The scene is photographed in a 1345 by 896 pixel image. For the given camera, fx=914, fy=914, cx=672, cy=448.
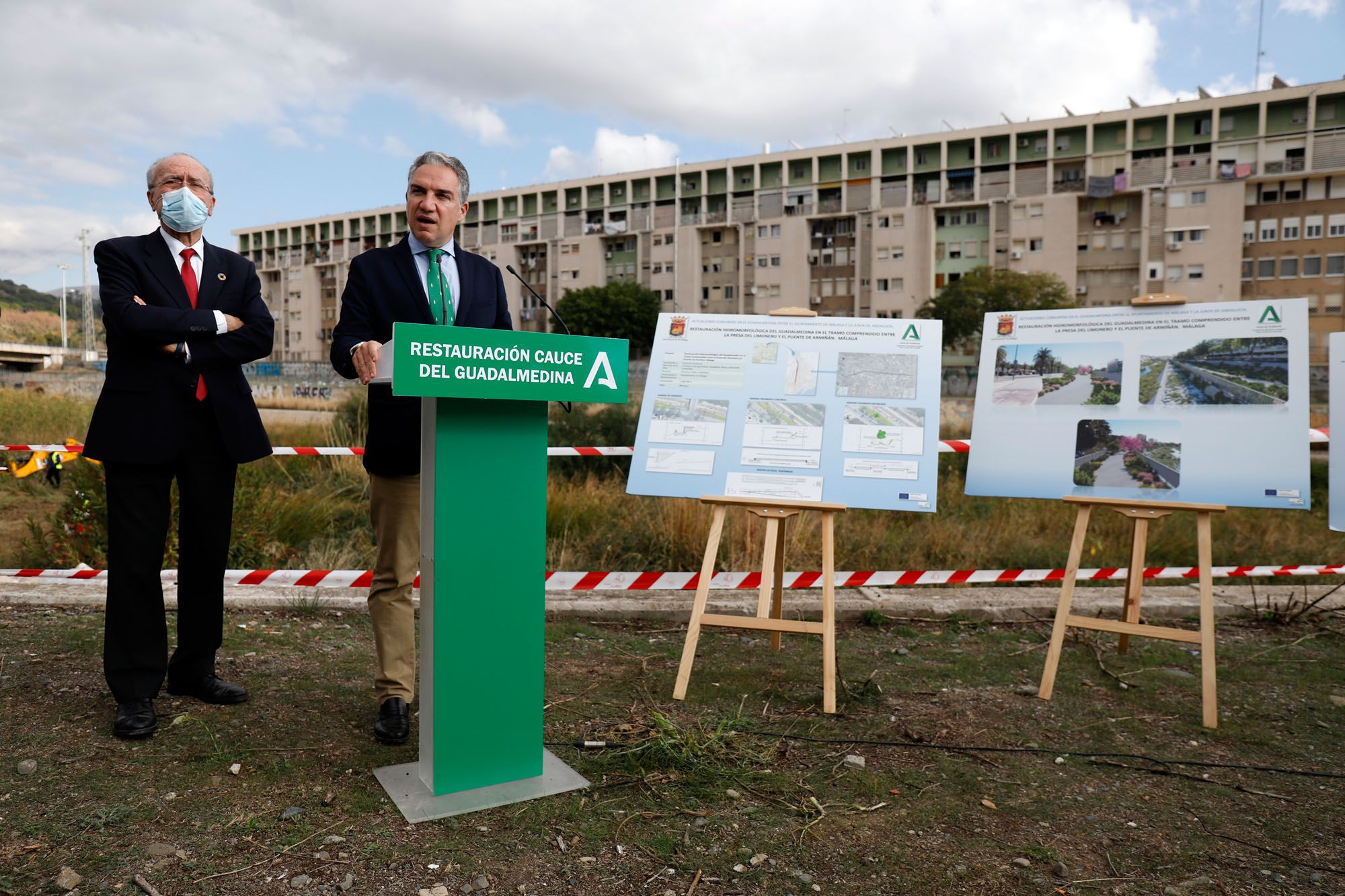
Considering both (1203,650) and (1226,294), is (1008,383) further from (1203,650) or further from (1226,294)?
(1226,294)

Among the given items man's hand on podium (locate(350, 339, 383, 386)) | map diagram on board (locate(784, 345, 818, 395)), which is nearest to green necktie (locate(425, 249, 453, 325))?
man's hand on podium (locate(350, 339, 383, 386))

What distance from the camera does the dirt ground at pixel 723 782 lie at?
8.41ft

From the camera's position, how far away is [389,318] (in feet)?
11.0

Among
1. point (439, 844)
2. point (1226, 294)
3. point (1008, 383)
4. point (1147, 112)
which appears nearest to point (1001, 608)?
point (1008, 383)

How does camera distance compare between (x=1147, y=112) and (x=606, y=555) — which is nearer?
(x=606, y=555)

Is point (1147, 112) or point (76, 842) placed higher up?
point (1147, 112)

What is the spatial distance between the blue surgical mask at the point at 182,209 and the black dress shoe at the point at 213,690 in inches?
70.4

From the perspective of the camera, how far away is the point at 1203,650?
13.0ft

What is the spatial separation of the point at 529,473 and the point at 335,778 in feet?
3.99

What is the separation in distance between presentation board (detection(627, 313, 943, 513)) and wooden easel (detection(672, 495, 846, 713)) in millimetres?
82

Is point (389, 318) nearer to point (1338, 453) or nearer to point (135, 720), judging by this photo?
point (135, 720)

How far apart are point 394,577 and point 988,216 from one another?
65.4 metres

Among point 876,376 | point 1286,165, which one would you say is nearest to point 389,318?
point 876,376

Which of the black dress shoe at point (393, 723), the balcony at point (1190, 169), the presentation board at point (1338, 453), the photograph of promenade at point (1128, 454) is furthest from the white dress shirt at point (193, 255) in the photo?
the balcony at point (1190, 169)
